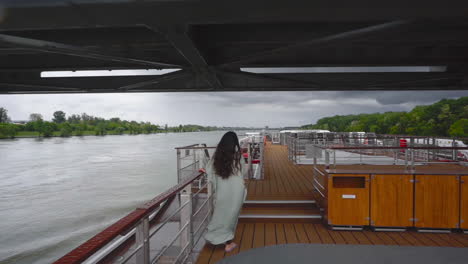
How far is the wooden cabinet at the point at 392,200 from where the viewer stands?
162 inches

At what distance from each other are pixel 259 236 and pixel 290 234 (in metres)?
0.50

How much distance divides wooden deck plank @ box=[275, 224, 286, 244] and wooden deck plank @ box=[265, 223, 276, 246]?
0.16ft

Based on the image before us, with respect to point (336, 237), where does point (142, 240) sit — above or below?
above

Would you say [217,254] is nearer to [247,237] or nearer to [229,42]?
[247,237]

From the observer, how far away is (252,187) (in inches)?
263

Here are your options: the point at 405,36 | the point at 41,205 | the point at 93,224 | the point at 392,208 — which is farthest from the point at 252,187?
the point at 41,205

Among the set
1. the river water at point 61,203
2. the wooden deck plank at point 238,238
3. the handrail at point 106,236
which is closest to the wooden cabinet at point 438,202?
the wooden deck plank at point 238,238

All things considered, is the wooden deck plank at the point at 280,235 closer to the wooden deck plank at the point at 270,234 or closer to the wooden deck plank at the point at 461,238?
the wooden deck plank at the point at 270,234

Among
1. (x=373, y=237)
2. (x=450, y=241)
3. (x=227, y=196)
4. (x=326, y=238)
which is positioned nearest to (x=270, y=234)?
(x=326, y=238)

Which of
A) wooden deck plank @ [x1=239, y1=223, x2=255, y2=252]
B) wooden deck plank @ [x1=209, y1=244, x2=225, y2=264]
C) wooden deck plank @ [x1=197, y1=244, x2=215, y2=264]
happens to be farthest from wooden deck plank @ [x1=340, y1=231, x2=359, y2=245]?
wooden deck plank @ [x1=197, y1=244, x2=215, y2=264]

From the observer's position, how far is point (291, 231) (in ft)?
13.9

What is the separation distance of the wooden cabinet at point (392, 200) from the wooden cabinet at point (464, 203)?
72 cm

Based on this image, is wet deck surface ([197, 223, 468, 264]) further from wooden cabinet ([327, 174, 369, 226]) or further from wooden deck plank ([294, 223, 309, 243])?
wooden cabinet ([327, 174, 369, 226])

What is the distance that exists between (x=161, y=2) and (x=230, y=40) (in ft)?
6.48
